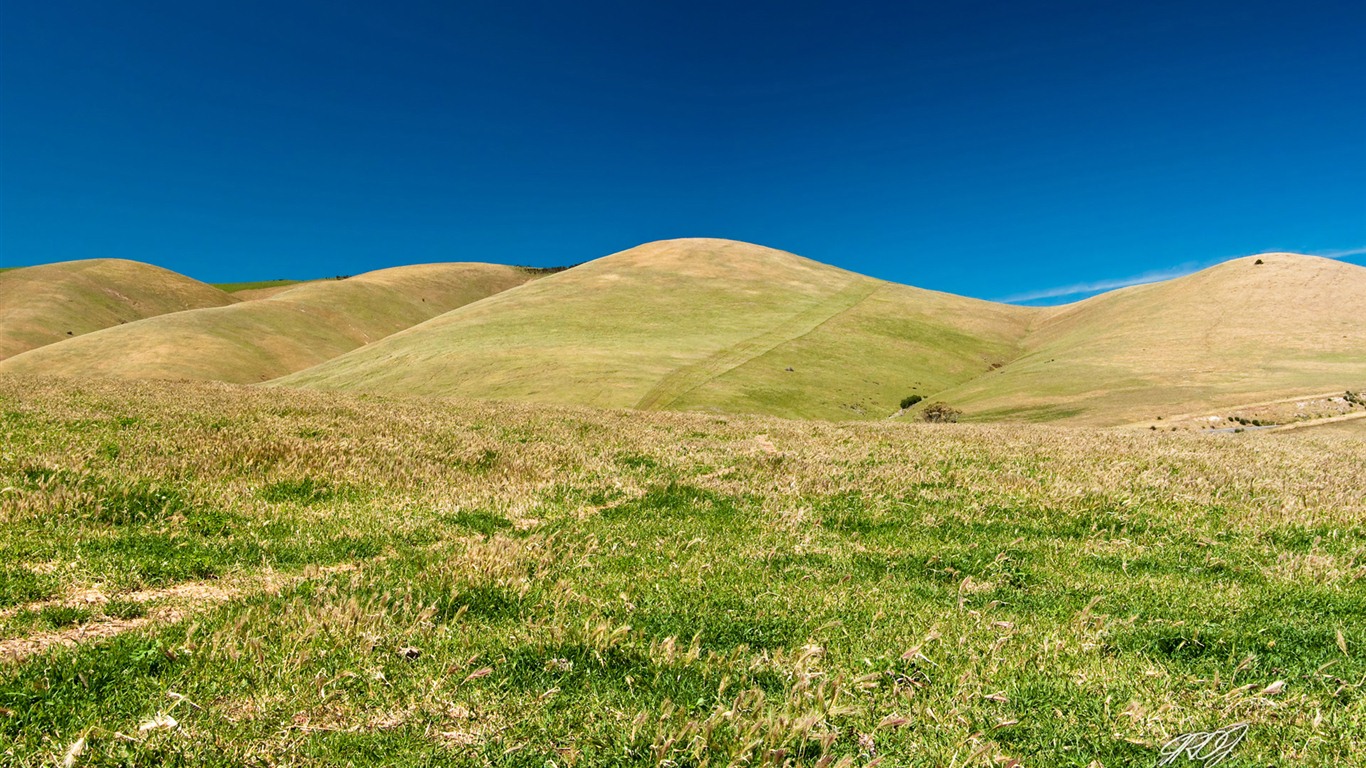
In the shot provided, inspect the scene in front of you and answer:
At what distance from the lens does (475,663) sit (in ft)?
17.3

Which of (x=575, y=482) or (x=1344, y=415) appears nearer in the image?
(x=575, y=482)

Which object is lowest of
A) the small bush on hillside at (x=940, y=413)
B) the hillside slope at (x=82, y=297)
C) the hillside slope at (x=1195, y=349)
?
the small bush on hillside at (x=940, y=413)

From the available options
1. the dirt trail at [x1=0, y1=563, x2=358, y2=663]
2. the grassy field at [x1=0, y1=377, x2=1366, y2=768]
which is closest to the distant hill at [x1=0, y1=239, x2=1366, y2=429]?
the grassy field at [x1=0, y1=377, x2=1366, y2=768]

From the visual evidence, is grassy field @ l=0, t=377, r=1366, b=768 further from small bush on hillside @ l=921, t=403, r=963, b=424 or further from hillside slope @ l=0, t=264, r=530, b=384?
hillside slope @ l=0, t=264, r=530, b=384

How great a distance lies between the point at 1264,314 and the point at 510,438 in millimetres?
96288

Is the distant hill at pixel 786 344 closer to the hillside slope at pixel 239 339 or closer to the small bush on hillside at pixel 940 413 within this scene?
the hillside slope at pixel 239 339

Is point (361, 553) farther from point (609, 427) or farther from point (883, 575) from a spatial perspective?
point (609, 427)

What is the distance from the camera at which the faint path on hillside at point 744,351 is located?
60031 mm

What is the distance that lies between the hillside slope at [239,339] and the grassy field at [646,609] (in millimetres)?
79179

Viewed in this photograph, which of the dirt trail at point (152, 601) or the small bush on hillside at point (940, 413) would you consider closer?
the dirt trail at point (152, 601)

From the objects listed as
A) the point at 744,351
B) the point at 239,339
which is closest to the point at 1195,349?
the point at 744,351

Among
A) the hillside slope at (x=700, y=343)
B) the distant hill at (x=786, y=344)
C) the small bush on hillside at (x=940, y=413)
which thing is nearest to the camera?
the small bush on hillside at (x=940, y=413)

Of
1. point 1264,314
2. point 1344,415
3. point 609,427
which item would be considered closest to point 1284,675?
point 609,427

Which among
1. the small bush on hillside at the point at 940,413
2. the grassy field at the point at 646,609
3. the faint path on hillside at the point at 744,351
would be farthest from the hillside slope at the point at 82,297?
the grassy field at the point at 646,609
